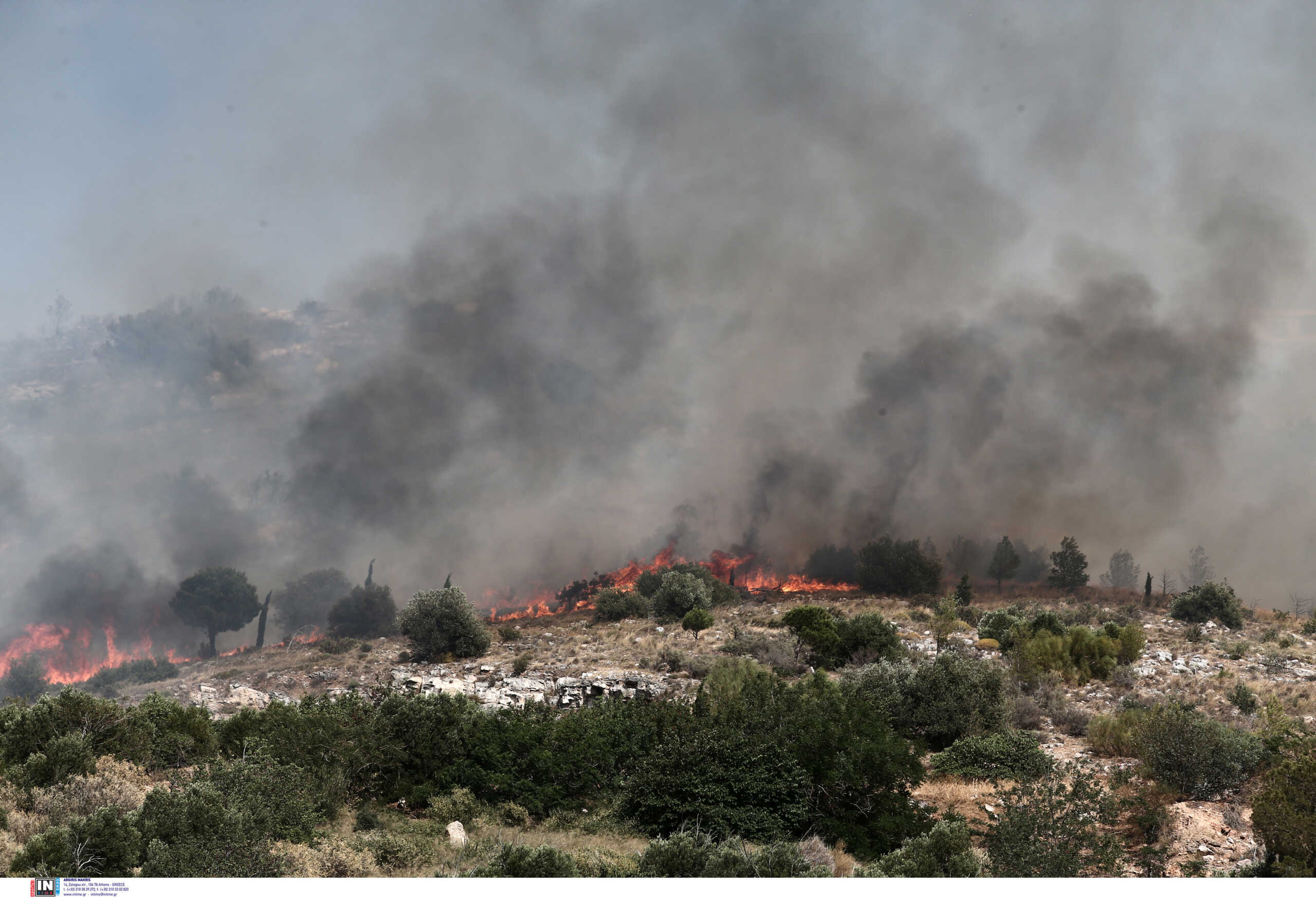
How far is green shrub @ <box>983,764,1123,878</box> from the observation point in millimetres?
10625

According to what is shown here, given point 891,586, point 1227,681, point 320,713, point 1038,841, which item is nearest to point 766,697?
point 1038,841

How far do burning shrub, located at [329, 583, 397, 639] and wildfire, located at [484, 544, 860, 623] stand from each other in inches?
396

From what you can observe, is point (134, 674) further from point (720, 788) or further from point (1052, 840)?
point (1052, 840)

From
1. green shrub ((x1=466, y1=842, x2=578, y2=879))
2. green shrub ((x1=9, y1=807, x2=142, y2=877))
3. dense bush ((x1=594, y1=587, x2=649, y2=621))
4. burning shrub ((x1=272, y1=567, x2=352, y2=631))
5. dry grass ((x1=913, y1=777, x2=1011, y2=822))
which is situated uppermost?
green shrub ((x1=9, y1=807, x2=142, y2=877))

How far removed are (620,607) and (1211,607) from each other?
126 feet

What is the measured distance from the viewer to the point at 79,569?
7800 cm

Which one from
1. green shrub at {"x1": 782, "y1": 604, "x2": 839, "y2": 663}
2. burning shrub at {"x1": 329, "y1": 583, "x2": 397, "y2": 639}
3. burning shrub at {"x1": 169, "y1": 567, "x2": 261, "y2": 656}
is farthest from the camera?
burning shrub at {"x1": 169, "y1": 567, "x2": 261, "y2": 656}

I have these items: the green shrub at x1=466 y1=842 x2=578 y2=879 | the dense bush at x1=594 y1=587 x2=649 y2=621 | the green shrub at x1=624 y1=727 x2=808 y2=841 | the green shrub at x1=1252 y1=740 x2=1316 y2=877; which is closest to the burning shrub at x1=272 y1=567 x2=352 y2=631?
the dense bush at x1=594 y1=587 x2=649 y2=621

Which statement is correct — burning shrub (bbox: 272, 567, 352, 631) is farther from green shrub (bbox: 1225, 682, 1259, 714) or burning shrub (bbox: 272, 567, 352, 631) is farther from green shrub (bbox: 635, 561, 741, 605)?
green shrub (bbox: 1225, 682, 1259, 714)

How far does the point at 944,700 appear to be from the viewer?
810 inches

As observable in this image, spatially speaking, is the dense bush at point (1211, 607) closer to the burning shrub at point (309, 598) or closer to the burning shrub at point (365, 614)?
the burning shrub at point (365, 614)
